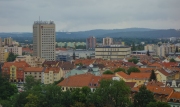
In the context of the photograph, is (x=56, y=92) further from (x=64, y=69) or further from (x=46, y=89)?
(x=64, y=69)

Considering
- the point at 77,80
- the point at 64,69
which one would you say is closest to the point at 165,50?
the point at 64,69

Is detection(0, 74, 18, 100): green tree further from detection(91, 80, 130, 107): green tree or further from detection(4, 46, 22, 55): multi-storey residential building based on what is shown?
detection(4, 46, 22, 55): multi-storey residential building

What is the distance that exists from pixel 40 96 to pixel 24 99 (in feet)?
4.19

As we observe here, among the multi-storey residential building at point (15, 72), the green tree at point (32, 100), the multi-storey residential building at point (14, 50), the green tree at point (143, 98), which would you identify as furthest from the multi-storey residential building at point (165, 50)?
the green tree at point (32, 100)

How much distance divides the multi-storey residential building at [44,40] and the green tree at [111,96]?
4612 centimetres

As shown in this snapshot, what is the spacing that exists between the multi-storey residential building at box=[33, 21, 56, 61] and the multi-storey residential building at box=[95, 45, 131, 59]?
9.04 m

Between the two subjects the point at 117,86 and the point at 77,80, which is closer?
the point at 117,86

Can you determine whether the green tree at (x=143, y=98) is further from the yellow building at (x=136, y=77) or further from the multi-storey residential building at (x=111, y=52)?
the multi-storey residential building at (x=111, y=52)

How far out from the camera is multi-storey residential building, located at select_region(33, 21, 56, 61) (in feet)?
243

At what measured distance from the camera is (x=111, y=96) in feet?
93.5

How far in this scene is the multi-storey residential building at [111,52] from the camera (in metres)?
77.1

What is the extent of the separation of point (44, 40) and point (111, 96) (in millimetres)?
46999

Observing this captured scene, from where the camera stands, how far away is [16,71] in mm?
51062

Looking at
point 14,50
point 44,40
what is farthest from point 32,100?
point 14,50
